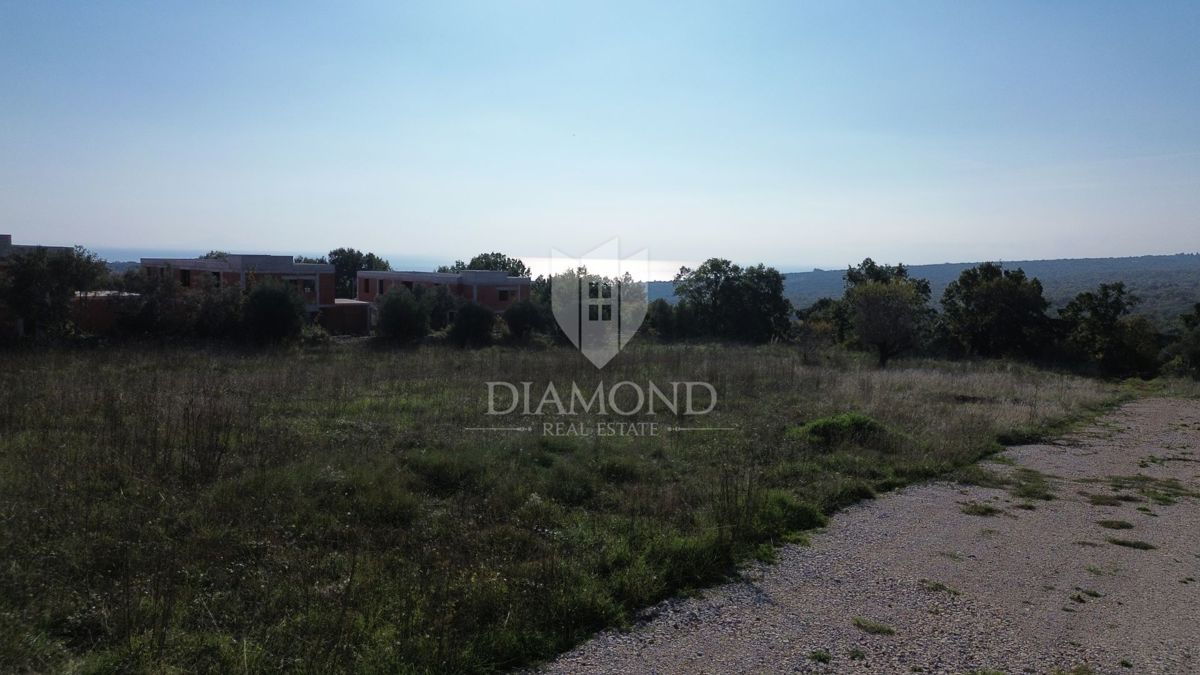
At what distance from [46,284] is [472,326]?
41.6ft

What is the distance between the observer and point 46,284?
20.6 m

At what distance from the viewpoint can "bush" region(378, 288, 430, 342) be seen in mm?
26328

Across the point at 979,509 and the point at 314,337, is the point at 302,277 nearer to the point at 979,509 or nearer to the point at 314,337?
the point at 314,337

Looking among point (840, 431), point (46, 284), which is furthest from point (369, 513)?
point (46, 284)

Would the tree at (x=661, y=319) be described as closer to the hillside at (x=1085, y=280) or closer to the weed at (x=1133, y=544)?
the hillside at (x=1085, y=280)

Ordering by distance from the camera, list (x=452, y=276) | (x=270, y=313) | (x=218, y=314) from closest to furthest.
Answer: (x=218, y=314) → (x=270, y=313) → (x=452, y=276)

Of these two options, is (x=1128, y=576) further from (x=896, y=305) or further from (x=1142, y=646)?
(x=896, y=305)

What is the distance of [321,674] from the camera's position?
3.44 metres

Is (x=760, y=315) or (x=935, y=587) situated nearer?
(x=935, y=587)

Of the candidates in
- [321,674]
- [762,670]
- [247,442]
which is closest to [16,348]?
[247,442]

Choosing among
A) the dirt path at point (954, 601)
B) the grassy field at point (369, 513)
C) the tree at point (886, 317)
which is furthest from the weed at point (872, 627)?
the tree at point (886, 317)

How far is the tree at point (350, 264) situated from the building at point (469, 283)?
1539 centimetres

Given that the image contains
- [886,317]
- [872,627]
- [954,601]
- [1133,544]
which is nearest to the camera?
[872,627]

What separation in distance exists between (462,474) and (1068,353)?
95.4 feet
